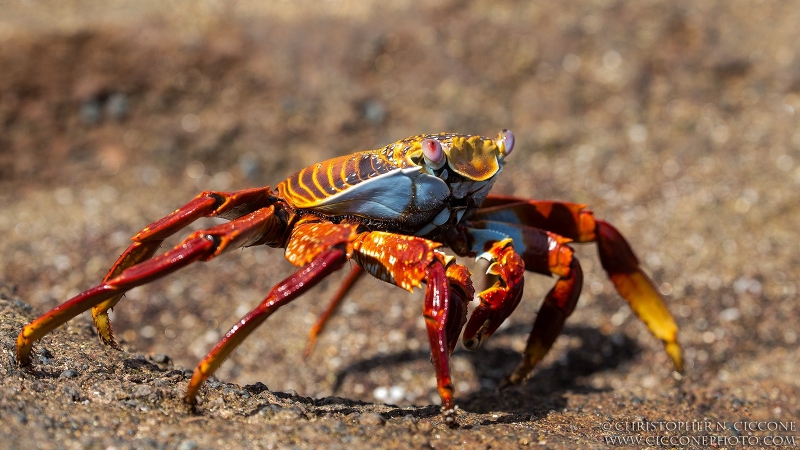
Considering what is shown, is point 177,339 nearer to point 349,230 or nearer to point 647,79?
point 349,230

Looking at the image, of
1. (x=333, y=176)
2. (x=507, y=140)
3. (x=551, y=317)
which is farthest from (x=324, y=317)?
(x=507, y=140)

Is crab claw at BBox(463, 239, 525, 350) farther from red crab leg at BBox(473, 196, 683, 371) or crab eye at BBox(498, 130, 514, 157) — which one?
red crab leg at BBox(473, 196, 683, 371)

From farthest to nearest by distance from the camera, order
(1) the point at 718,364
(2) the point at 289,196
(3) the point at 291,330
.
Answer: (3) the point at 291,330 < (1) the point at 718,364 < (2) the point at 289,196

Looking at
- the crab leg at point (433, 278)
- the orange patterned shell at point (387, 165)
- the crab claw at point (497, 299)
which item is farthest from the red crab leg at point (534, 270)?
the orange patterned shell at point (387, 165)

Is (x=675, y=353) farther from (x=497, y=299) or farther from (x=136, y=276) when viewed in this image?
(x=136, y=276)

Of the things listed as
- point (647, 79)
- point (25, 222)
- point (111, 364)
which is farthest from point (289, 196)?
point (647, 79)

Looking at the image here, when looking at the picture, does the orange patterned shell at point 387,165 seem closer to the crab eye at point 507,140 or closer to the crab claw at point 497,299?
the crab eye at point 507,140

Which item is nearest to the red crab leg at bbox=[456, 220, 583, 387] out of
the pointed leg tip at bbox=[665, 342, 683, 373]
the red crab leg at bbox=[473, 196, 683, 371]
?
the red crab leg at bbox=[473, 196, 683, 371]
